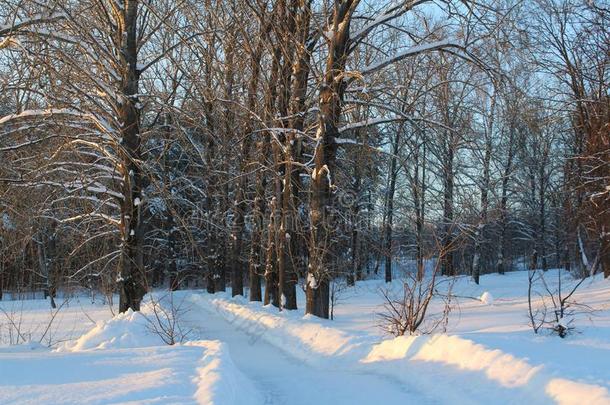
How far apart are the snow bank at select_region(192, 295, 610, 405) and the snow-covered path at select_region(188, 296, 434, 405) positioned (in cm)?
23

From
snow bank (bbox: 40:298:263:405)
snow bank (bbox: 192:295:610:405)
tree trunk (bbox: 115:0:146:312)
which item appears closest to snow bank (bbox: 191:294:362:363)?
snow bank (bbox: 192:295:610:405)

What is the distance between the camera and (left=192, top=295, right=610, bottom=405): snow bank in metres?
4.82

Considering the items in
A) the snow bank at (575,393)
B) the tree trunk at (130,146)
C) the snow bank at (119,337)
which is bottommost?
the snow bank at (119,337)

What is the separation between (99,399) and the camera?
4180 mm

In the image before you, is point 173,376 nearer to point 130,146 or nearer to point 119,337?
point 119,337

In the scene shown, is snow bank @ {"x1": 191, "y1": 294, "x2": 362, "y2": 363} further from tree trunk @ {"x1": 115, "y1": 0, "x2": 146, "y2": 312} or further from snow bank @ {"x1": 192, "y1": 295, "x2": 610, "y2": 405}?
tree trunk @ {"x1": 115, "y1": 0, "x2": 146, "y2": 312}

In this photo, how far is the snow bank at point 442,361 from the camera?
15.8 ft

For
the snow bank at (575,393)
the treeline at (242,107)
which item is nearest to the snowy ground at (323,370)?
the snow bank at (575,393)

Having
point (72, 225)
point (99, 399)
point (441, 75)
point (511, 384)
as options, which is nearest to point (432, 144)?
point (441, 75)

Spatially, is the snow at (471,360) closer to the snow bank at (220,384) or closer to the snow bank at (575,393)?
the snow bank at (575,393)

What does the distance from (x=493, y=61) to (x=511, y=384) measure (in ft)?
24.3

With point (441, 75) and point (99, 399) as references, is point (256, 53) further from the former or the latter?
point (99, 399)

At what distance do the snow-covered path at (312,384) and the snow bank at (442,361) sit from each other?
0.23 metres

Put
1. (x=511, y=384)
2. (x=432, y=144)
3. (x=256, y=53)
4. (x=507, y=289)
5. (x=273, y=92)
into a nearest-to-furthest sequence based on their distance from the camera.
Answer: (x=511, y=384)
(x=432, y=144)
(x=256, y=53)
(x=273, y=92)
(x=507, y=289)
